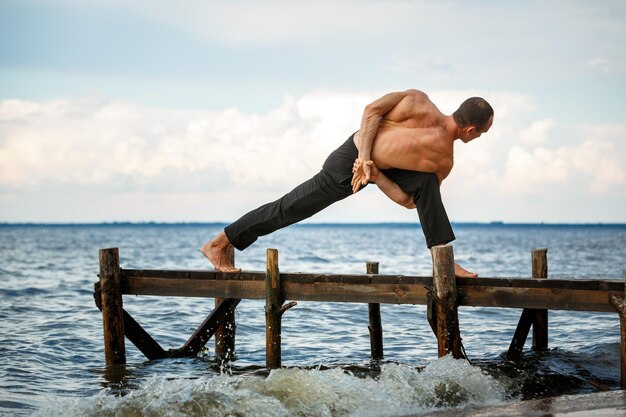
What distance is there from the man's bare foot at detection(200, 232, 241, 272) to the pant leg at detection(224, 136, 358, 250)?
0.10m

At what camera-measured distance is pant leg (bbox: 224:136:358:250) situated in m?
8.48

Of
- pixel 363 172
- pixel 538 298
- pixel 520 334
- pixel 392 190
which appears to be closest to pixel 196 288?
pixel 363 172

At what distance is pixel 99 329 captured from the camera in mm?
15203

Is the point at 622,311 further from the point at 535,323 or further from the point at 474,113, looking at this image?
the point at 535,323

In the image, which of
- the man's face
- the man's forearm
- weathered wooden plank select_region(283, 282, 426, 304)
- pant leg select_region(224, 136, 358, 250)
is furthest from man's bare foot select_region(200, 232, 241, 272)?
the man's face

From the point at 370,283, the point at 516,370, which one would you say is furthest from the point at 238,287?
the point at 516,370

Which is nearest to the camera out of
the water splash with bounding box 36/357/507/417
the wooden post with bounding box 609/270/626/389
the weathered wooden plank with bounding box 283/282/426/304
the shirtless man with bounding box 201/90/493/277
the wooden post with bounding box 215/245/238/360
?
the water splash with bounding box 36/357/507/417

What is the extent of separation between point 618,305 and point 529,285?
868 millimetres

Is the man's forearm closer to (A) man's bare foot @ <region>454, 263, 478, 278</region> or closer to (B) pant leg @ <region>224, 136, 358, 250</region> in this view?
(B) pant leg @ <region>224, 136, 358, 250</region>

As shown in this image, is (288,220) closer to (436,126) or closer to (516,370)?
(436,126)

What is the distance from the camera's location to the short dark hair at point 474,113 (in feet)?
26.0

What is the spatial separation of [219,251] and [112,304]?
1492mm

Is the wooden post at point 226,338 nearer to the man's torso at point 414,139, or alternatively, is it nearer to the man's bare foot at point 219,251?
the man's bare foot at point 219,251

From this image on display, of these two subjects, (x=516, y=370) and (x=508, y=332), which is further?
(x=508, y=332)
